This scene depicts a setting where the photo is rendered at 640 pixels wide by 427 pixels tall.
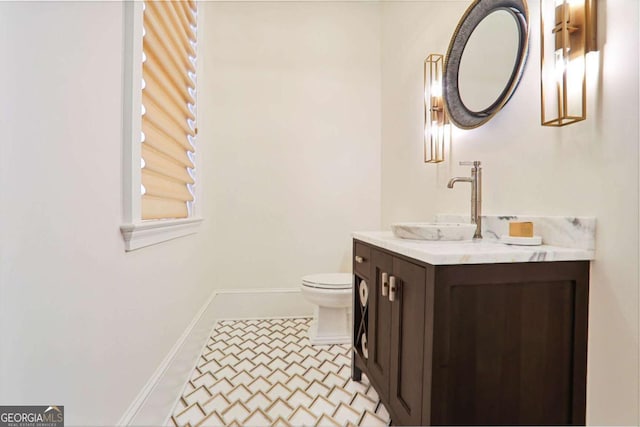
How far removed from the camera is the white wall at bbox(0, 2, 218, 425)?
626mm

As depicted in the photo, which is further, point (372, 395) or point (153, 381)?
point (372, 395)

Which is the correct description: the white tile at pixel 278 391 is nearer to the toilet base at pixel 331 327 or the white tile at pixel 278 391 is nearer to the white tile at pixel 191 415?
the white tile at pixel 191 415

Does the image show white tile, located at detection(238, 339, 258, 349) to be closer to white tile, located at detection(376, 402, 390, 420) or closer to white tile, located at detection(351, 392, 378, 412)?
white tile, located at detection(351, 392, 378, 412)

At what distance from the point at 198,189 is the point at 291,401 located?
4.56 feet

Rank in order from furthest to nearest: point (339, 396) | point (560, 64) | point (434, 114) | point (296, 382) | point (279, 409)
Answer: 1. point (434, 114)
2. point (296, 382)
3. point (339, 396)
4. point (279, 409)
5. point (560, 64)

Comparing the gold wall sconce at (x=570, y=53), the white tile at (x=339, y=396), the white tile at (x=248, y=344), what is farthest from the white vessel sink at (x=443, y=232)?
the white tile at (x=248, y=344)

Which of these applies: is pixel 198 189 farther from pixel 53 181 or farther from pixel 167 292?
pixel 53 181

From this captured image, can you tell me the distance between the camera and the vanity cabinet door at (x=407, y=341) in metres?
0.99

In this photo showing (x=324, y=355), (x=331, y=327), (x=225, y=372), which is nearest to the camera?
(x=225, y=372)

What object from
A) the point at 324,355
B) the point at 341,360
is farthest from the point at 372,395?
the point at 324,355

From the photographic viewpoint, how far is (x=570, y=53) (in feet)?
3.36

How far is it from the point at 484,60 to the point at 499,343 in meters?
1.24

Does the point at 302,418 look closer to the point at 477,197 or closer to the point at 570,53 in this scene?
the point at 477,197

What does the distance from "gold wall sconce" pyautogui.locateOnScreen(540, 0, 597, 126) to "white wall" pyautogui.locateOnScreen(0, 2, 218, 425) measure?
1.35 metres
